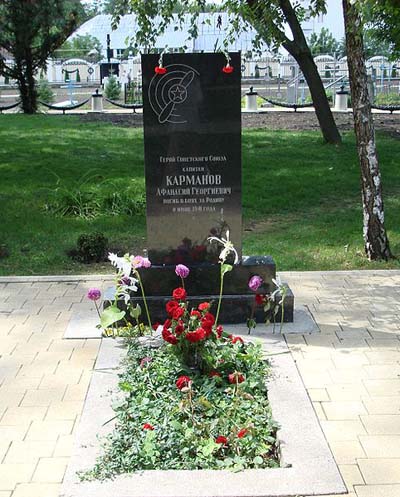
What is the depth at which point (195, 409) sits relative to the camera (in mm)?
4402

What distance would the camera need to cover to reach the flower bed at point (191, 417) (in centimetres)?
390

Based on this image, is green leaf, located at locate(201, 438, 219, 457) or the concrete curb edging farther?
green leaf, located at locate(201, 438, 219, 457)

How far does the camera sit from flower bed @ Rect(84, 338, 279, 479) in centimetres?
390

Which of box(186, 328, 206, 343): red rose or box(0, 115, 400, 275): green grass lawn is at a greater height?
box(186, 328, 206, 343): red rose

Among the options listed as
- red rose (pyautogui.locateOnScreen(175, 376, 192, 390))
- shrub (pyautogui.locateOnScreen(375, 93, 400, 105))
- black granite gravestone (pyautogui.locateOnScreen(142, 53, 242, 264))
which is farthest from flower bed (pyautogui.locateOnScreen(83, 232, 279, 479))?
shrub (pyautogui.locateOnScreen(375, 93, 400, 105))

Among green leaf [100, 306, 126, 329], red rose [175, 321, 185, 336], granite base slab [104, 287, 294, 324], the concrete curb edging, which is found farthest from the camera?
granite base slab [104, 287, 294, 324]

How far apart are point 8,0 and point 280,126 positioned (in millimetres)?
8924

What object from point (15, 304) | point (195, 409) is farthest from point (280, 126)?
point (195, 409)

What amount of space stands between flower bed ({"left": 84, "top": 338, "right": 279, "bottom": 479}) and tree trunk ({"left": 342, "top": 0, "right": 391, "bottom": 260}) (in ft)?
12.1

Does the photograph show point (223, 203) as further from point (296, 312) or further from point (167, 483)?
point (167, 483)

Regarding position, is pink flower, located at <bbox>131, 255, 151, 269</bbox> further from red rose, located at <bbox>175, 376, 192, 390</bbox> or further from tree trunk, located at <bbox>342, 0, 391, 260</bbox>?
tree trunk, located at <bbox>342, 0, 391, 260</bbox>

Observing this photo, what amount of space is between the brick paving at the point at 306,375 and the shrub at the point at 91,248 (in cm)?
111

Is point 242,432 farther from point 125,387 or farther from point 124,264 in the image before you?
point 124,264

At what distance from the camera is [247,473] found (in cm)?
377
